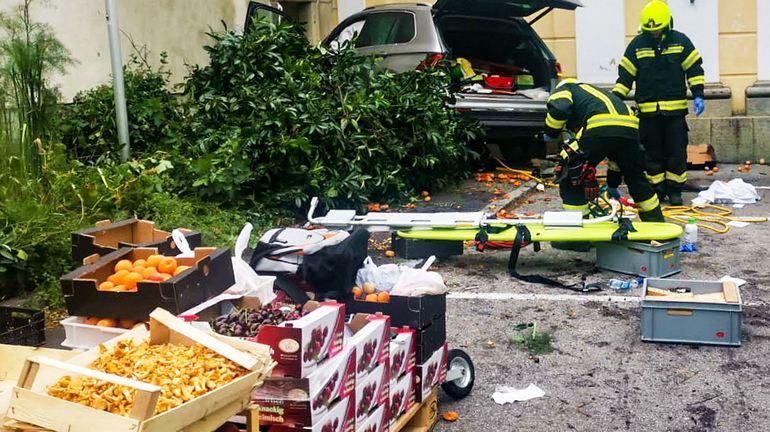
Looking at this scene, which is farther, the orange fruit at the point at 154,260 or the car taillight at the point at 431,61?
the car taillight at the point at 431,61

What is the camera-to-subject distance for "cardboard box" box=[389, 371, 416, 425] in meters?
3.77

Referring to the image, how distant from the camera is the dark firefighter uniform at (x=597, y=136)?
23.1ft

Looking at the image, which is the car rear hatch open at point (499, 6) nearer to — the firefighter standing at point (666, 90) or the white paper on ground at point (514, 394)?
the firefighter standing at point (666, 90)

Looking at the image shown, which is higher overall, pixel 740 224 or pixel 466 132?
pixel 466 132

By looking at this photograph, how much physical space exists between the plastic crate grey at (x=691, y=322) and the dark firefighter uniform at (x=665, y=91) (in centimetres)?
419

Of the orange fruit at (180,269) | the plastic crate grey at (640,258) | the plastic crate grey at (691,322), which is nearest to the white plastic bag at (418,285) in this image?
the orange fruit at (180,269)

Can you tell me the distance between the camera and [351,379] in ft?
11.3

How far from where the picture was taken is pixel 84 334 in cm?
379

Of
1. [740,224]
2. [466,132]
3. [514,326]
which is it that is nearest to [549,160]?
[466,132]

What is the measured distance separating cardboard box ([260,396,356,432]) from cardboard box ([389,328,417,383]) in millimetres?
357

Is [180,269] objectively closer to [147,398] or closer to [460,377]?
[460,377]

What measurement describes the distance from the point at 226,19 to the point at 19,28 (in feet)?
15.3

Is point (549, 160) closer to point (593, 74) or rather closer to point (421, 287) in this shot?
point (593, 74)

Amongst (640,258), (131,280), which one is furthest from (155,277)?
(640,258)
